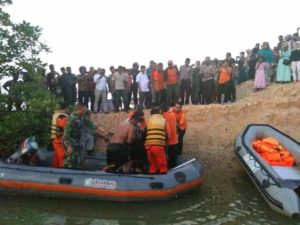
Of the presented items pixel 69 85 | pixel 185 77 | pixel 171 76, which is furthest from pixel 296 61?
pixel 69 85

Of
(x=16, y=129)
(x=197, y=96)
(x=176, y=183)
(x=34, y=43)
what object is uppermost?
(x=34, y=43)

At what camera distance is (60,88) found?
13773 mm

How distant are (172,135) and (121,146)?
130 cm

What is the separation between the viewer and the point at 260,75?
14844 mm

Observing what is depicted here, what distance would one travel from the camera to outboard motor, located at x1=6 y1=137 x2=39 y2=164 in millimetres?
10234

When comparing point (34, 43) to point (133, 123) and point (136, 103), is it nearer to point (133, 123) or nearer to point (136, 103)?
point (133, 123)

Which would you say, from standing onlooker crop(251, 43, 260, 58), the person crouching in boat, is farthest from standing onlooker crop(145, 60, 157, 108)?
the person crouching in boat

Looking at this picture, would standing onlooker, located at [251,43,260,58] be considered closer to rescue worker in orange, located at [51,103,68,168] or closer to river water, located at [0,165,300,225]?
river water, located at [0,165,300,225]

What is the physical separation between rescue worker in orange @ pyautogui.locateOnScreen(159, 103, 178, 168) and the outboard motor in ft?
9.27

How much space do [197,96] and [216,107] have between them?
0.96 meters

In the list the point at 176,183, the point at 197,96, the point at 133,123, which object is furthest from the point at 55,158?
the point at 197,96

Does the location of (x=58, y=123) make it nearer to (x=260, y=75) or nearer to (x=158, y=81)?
(x=158, y=81)

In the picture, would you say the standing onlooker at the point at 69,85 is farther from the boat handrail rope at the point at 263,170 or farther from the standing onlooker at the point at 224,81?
the boat handrail rope at the point at 263,170

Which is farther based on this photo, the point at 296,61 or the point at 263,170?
the point at 296,61
